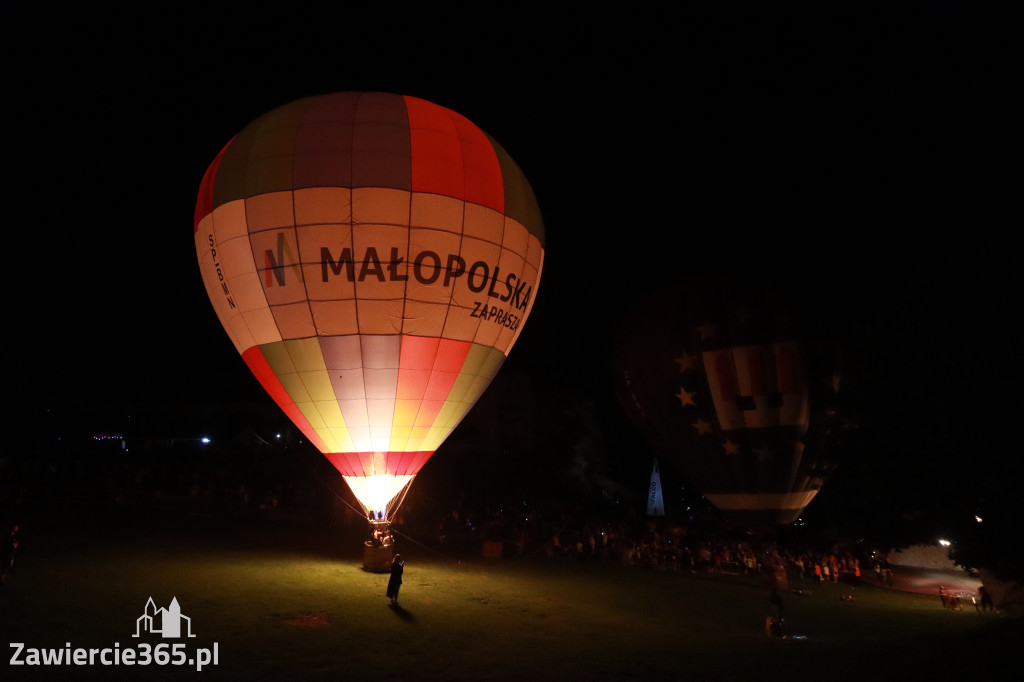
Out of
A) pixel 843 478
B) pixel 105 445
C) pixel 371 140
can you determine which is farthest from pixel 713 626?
pixel 105 445

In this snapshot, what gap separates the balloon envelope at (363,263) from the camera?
13102 millimetres

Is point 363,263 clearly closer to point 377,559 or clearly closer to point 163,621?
point 377,559

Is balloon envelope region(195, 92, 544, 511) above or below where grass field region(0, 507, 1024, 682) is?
above

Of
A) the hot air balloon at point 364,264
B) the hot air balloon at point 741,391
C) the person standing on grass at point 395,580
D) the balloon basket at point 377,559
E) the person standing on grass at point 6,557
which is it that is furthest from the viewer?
the hot air balloon at point 741,391

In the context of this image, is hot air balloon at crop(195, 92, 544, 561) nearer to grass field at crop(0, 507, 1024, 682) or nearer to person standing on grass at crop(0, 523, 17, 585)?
grass field at crop(0, 507, 1024, 682)

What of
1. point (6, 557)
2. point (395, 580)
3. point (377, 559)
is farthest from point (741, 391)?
point (6, 557)

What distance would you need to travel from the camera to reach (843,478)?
11.9 meters

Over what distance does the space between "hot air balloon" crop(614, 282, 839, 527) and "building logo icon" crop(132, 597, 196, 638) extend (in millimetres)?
14484

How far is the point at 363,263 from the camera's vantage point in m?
13.0

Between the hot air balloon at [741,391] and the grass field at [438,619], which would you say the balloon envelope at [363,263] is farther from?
the hot air balloon at [741,391]

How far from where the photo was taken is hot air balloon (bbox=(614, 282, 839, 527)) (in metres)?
19.3

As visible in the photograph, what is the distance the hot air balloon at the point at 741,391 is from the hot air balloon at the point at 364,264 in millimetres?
7515

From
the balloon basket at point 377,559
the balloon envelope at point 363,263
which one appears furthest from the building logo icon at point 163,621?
the balloon envelope at point 363,263

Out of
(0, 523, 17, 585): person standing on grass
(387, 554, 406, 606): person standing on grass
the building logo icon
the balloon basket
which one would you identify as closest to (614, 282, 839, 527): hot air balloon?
the balloon basket
